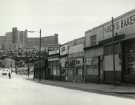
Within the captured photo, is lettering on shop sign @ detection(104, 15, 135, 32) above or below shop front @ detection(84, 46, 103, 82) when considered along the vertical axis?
above

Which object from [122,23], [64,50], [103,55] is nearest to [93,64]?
[103,55]

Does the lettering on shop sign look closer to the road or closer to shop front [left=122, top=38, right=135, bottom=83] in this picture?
shop front [left=122, top=38, right=135, bottom=83]

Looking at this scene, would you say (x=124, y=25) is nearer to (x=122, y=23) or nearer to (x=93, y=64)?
(x=122, y=23)

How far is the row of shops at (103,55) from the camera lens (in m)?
43.0

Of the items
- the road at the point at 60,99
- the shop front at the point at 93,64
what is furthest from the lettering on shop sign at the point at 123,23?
the road at the point at 60,99

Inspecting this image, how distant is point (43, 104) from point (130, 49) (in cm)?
2441

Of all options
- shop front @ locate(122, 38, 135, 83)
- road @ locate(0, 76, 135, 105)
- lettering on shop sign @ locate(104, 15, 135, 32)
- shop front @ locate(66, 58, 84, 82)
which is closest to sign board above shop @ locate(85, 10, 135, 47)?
lettering on shop sign @ locate(104, 15, 135, 32)

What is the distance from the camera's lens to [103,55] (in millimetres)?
50719

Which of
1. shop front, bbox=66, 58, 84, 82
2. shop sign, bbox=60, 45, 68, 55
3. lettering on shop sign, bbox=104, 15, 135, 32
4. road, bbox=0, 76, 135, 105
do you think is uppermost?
lettering on shop sign, bbox=104, 15, 135, 32

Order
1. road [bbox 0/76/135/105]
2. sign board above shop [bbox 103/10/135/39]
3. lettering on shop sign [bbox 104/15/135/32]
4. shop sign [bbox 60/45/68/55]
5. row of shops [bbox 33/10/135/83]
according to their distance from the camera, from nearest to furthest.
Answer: road [bbox 0/76/135/105], sign board above shop [bbox 103/10/135/39], lettering on shop sign [bbox 104/15/135/32], row of shops [bbox 33/10/135/83], shop sign [bbox 60/45/68/55]

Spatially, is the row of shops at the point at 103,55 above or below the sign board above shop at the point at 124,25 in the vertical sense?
below

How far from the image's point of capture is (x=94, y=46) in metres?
54.0

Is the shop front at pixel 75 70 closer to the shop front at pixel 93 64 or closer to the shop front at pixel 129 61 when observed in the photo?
the shop front at pixel 93 64

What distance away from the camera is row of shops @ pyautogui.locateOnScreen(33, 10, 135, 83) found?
141 ft
